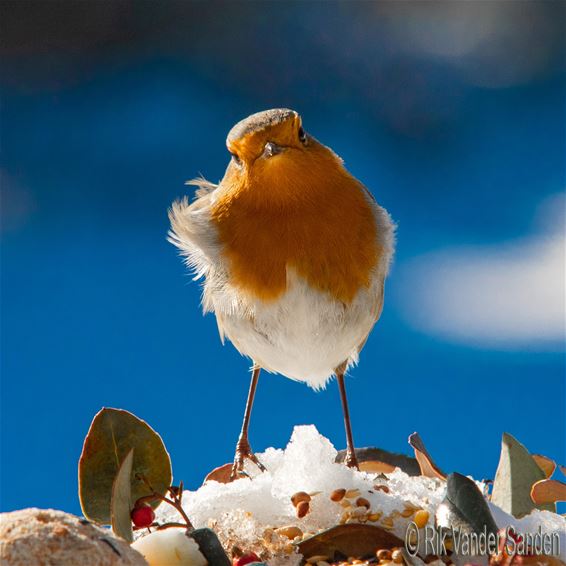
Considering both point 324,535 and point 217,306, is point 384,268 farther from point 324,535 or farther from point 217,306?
point 324,535

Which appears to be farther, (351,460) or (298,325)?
(351,460)

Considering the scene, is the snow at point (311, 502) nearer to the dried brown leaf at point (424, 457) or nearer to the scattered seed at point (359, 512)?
the scattered seed at point (359, 512)

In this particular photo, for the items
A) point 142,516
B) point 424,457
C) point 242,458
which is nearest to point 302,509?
point 142,516

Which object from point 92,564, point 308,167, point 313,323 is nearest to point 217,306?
point 313,323

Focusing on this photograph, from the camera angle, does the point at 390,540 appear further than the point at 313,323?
No

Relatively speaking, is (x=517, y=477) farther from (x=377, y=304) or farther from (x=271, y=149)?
(x=271, y=149)
